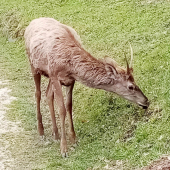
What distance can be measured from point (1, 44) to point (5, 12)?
1367 millimetres

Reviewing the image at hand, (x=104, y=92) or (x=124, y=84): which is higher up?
(x=124, y=84)

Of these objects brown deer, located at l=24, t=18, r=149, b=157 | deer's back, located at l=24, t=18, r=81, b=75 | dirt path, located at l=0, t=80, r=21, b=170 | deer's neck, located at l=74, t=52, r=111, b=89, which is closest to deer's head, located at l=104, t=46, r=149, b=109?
brown deer, located at l=24, t=18, r=149, b=157

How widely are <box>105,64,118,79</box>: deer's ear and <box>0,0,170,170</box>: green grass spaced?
819mm

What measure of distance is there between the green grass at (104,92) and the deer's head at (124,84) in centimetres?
27

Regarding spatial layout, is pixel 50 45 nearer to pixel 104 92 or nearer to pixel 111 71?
pixel 111 71

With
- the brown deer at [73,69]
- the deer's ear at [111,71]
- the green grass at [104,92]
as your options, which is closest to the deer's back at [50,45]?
the brown deer at [73,69]

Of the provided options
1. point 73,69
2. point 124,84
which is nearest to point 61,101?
point 73,69

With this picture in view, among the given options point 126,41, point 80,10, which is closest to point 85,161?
point 126,41

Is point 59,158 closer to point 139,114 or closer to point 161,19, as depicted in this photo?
point 139,114

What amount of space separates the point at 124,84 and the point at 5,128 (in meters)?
2.57

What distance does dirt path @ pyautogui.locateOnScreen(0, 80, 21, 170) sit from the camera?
6793mm

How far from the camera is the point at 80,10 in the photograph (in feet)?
39.3

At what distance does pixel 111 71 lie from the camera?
6727mm

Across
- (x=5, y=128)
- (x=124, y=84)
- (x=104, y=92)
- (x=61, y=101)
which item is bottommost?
(x=5, y=128)
